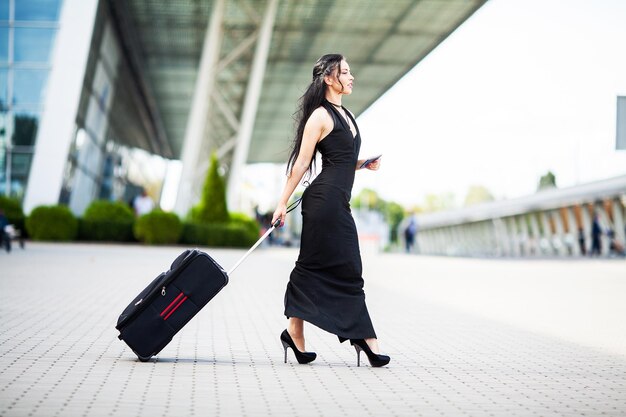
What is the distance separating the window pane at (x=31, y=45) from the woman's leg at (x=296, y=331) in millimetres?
24996

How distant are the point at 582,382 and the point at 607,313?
220 inches

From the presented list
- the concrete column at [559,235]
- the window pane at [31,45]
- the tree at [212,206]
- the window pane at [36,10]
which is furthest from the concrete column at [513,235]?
the window pane at [36,10]

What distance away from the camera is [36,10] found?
29.1m

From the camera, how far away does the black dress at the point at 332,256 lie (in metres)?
5.92

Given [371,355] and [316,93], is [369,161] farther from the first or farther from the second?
[371,355]

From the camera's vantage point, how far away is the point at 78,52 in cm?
2906

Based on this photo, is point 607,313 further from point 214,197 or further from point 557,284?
point 214,197

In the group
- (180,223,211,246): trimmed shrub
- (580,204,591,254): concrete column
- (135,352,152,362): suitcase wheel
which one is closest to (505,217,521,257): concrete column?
(580,204,591,254): concrete column

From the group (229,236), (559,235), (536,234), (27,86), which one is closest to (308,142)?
(27,86)

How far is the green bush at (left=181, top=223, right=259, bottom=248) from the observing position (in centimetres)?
3023

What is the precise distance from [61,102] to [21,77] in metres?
1.49

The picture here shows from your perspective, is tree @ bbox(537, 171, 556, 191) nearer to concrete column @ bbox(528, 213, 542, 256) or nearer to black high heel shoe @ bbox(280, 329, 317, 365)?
concrete column @ bbox(528, 213, 542, 256)

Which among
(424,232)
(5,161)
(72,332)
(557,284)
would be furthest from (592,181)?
(424,232)

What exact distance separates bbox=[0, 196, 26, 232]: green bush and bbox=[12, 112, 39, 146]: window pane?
2.54 meters
